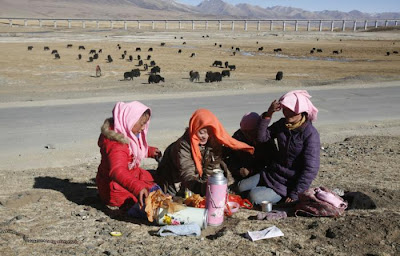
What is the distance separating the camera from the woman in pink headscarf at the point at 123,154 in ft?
15.0

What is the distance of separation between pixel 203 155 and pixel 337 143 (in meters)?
4.95

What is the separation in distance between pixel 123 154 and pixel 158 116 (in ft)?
24.5

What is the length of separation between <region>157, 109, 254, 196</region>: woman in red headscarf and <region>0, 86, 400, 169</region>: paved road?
390 cm

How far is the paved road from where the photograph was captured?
9461 millimetres

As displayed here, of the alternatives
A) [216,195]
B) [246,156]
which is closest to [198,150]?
[216,195]

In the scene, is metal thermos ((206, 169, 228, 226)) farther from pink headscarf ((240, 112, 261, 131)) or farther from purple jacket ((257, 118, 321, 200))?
pink headscarf ((240, 112, 261, 131))

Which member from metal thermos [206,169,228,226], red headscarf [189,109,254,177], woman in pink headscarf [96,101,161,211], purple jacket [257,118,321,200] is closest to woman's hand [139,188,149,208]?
woman in pink headscarf [96,101,161,211]

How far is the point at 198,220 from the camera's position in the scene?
447cm

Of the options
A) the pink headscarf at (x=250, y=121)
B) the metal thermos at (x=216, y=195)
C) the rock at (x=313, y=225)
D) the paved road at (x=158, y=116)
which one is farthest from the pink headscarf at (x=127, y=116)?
the paved road at (x=158, y=116)

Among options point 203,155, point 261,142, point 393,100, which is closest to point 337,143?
point 261,142

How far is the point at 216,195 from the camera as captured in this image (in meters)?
4.39

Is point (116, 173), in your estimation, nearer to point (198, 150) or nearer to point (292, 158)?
point (198, 150)

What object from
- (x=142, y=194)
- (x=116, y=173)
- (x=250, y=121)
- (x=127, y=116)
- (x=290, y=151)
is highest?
(x=127, y=116)

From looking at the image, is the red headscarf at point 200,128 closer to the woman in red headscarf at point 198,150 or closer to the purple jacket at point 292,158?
the woman in red headscarf at point 198,150
